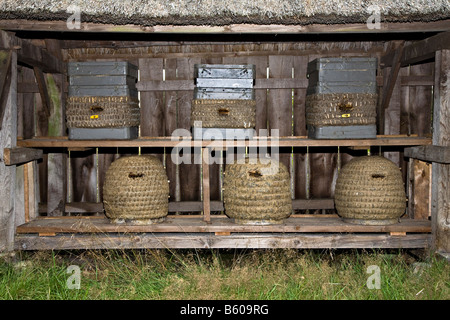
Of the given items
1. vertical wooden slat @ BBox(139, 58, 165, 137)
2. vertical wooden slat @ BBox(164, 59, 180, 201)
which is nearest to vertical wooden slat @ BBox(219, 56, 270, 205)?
vertical wooden slat @ BBox(164, 59, 180, 201)

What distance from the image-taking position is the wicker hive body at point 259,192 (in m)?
5.05

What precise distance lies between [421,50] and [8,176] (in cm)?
460

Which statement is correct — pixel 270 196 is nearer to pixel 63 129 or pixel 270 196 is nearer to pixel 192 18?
pixel 192 18

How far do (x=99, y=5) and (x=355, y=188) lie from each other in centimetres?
321

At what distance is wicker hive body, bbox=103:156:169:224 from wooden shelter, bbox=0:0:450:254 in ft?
0.54

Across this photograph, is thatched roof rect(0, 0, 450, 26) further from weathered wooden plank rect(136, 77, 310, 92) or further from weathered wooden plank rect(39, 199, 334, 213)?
weathered wooden plank rect(39, 199, 334, 213)

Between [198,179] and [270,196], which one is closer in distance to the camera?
[270,196]

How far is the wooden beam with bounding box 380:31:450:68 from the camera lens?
15.8 feet

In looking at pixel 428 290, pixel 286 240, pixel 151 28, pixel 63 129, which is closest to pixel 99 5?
pixel 151 28

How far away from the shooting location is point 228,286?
162 inches

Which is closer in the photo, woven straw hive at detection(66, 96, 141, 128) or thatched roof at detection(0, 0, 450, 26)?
thatched roof at detection(0, 0, 450, 26)

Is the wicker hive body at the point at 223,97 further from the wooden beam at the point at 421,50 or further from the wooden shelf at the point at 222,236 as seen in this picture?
the wooden beam at the point at 421,50

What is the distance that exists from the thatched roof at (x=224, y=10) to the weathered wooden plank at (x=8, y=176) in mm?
669

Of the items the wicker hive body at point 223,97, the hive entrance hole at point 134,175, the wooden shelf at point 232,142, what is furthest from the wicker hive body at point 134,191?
the wicker hive body at point 223,97
